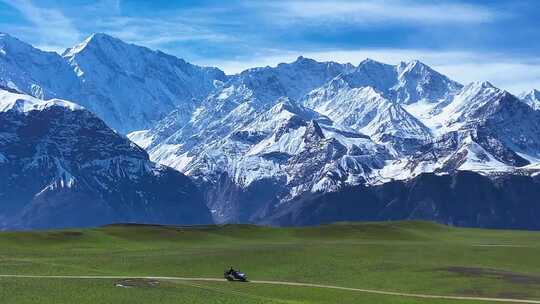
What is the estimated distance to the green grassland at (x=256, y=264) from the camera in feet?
292

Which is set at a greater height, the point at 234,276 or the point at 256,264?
the point at 256,264

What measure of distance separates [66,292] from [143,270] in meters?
25.3

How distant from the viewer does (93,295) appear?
8456 centimetres

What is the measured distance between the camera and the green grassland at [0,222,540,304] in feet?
292

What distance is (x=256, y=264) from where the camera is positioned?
394ft

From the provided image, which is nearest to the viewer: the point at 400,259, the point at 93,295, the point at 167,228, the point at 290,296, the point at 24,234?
the point at 93,295

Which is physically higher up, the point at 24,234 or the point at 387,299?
the point at 24,234

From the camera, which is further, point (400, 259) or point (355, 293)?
point (400, 259)

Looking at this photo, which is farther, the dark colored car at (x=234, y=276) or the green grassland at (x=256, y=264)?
the dark colored car at (x=234, y=276)

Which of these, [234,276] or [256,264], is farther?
[256,264]

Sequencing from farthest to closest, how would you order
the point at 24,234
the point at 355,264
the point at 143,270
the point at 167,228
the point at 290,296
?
the point at 167,228, the point at 24,234, the point at 355,264, the point at 143,270, the point at 290,296

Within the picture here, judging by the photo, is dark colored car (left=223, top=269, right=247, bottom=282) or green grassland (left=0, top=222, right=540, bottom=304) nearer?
green grassland (left=0, top=222, right=540, bottom=304)

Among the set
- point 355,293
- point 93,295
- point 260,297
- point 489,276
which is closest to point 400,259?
point 489,276

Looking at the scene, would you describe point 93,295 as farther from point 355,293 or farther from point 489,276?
point 489,276
